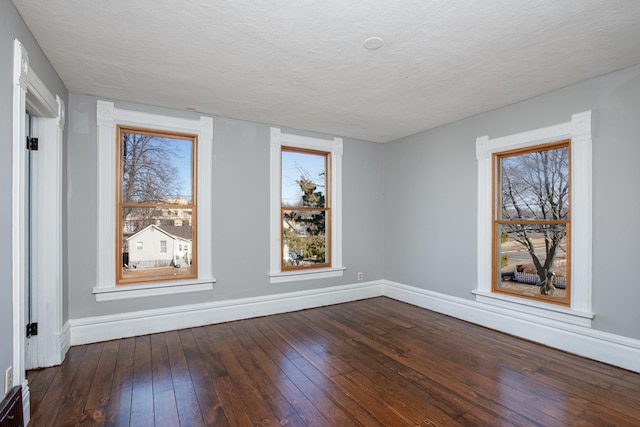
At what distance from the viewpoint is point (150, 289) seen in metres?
3.69

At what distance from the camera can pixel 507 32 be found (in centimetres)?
228

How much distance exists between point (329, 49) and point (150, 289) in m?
3.19

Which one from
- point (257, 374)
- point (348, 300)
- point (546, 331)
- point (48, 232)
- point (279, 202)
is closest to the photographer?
point (257, 374)

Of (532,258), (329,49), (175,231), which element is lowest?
(532,258)

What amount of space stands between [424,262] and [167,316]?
354 centimetres

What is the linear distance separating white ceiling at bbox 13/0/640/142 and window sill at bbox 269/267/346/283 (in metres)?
2.25

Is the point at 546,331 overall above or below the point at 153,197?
below

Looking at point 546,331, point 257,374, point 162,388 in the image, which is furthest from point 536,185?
point 162,388

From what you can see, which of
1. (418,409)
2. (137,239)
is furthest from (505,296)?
(137,239)

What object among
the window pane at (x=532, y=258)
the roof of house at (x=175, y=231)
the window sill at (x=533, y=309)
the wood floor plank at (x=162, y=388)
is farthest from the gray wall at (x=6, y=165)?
the window pane at (x=532, y=258)

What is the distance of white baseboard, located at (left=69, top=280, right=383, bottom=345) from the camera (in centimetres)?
342

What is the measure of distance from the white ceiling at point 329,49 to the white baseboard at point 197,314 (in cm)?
243

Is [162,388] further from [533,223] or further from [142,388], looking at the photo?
[533,223]

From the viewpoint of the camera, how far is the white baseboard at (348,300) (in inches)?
117
